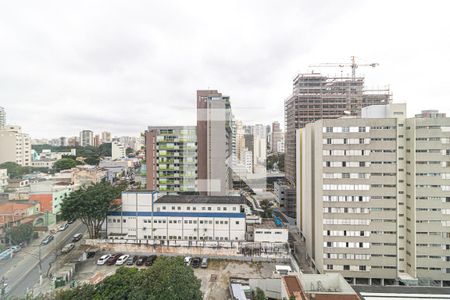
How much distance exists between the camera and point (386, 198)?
12430 millimetres

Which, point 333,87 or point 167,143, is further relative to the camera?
point 333,87

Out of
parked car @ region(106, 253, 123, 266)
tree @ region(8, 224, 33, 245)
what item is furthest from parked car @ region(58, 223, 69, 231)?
parked car @ region(106, 253, 123, 266)

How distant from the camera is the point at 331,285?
934 cm

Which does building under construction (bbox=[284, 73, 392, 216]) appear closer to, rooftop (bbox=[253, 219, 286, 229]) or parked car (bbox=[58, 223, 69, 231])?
rooftop (bbox=[253, 219, 286, 229])

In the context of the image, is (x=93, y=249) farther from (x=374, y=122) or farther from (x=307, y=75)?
(x=307, y=75)

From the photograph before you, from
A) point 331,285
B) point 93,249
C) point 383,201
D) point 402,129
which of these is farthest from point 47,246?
point 402,129

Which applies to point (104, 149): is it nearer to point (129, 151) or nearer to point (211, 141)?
point (129, 151)

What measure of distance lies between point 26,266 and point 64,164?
22557mm

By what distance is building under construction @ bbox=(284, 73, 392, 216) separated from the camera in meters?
25.9

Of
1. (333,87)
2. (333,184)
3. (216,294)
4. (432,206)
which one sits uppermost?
(333,87)

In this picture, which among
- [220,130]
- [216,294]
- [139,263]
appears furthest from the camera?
[220,130]

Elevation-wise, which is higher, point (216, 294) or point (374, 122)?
point (374, 122)

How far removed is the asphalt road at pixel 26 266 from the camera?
10.2 m

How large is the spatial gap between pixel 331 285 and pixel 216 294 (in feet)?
15.6
